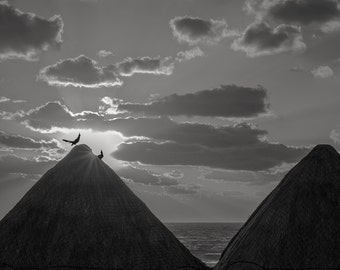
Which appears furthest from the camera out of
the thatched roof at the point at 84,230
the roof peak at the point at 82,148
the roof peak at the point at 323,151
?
the roof peak at the point at 82,148

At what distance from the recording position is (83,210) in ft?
68.9

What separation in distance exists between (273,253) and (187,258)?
474cm

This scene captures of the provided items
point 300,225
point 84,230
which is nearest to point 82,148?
point 84,230

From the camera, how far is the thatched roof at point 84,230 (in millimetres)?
19672

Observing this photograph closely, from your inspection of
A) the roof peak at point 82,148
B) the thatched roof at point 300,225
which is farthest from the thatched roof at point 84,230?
the thatched roof at point 300,225

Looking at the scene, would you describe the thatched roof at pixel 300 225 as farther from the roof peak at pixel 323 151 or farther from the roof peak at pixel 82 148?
the roof peak at pixel 82 148

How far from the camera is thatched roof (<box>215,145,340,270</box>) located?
16938 millimetres

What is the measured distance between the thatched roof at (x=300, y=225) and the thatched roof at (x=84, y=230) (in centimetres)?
330

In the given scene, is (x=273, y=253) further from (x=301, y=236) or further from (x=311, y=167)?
(x=311, y=167)

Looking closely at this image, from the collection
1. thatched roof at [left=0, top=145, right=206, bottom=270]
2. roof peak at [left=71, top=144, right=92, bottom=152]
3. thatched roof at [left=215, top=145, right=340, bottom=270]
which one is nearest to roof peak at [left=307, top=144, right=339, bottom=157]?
thatched roof at [left=215, top=145, right=340, bottom=270]

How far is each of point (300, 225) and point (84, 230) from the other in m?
9.36

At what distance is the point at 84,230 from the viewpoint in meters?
20.4

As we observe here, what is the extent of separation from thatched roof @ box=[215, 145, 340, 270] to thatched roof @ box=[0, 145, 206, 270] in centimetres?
330

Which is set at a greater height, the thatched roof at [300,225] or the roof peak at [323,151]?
the roof peak at [323,151]
